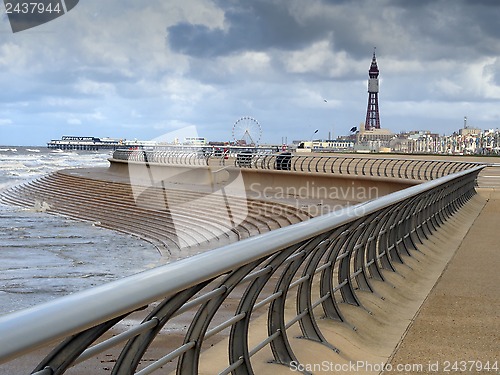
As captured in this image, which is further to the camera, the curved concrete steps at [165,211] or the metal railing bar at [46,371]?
the curved concrete steps at [165,211]

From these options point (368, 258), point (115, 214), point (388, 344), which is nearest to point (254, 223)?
point (115, 214)

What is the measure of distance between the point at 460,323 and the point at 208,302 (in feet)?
12.8

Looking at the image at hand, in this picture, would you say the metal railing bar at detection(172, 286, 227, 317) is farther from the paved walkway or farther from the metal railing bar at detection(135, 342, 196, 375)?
the paved walkway

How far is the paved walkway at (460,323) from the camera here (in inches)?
199

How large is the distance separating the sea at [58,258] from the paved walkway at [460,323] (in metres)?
6.13

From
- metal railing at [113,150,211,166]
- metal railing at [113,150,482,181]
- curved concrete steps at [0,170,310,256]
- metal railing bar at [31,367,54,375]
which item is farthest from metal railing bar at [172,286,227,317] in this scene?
metal railing at [113,150,211,166]

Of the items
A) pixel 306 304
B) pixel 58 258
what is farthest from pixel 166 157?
pixel 306 304

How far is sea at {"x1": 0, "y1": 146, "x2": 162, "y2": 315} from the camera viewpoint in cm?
1238

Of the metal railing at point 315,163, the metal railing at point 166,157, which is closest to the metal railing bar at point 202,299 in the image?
the metal railing at point 315,163

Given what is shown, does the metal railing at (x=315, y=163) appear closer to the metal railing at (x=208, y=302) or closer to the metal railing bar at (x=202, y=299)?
the metal railing at (x=208, y=302)

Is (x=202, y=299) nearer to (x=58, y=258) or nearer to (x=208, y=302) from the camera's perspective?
(x=208, y=302)

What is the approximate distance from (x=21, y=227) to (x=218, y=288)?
2233cm

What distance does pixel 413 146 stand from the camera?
128m

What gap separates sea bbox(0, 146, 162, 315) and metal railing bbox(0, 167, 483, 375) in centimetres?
650
